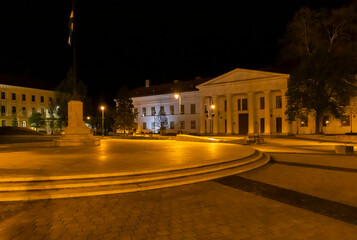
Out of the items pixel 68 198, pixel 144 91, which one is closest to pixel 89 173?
pixel 68 198

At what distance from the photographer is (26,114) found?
6700 centimetres

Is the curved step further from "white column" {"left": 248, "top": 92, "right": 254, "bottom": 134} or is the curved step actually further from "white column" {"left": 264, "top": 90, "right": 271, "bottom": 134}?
"white column" {"left": 248, "top": 92, "right": 254, "bottom": 134}

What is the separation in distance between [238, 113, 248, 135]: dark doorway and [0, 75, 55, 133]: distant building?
4163 centimetres

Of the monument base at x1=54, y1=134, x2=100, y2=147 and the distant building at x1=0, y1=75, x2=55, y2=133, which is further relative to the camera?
the distant building at x1=0, y1=75, x2=55, y2=133

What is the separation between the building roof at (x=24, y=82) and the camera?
63.2 m

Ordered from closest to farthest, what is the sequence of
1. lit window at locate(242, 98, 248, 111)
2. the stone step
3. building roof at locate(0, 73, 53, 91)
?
the stone step < lit window at locate(242, 98, 248, 111) < building roof at locate(0, 73, 53, 91)

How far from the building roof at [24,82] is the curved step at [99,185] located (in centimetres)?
6523

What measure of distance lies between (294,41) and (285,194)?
38.9m

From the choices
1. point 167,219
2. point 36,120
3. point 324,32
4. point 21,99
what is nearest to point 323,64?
point 324,32

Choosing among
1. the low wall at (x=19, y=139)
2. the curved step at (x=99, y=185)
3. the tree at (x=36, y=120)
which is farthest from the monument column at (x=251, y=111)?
the tree at (x=36, y=120)

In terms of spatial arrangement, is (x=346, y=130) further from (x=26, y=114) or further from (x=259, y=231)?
(x=26, y=114)

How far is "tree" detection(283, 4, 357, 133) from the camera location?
→ 116 feet

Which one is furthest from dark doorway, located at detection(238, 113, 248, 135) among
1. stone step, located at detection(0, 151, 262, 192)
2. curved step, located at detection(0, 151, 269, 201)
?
curved step, located at detection(0, 151, 269, 201)

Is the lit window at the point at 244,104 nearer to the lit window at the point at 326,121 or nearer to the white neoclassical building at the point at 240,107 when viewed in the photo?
the white neoclassical building at the point at 240,107
